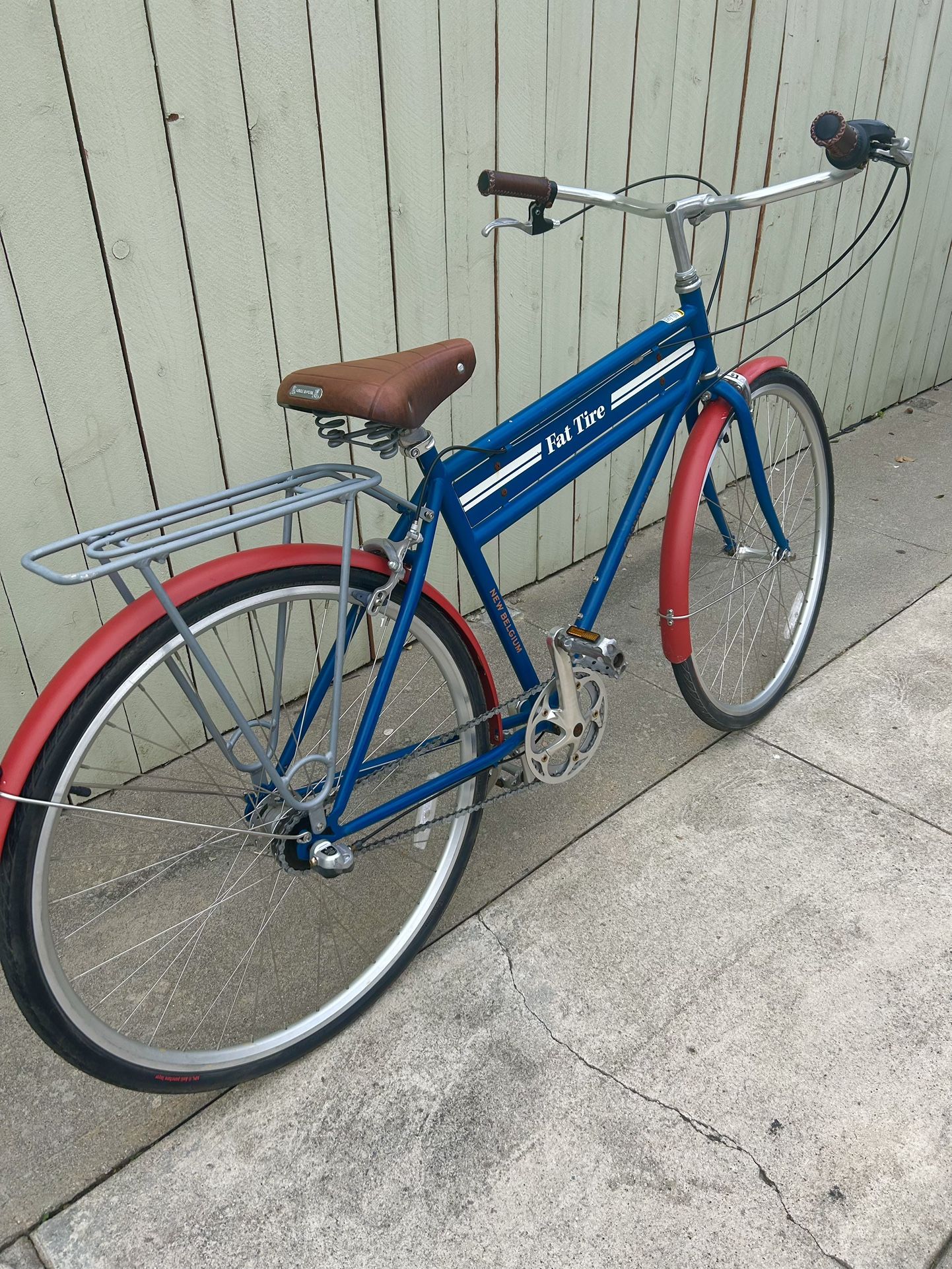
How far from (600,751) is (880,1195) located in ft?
3.80

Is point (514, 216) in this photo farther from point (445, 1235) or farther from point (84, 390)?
point (445, 1235)

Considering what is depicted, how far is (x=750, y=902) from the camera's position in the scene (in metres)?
2.01

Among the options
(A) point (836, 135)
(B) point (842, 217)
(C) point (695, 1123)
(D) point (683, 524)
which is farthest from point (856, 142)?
(B) point (842, 217)

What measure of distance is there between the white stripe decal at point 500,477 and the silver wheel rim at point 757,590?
29.8 inches

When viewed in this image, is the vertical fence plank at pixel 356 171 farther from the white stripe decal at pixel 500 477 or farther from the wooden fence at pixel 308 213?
the white stripe decal at pixel 500 477

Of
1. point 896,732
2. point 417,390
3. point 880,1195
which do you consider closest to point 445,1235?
point 880,1195

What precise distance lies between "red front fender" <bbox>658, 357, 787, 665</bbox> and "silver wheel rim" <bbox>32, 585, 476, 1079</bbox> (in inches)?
22.4

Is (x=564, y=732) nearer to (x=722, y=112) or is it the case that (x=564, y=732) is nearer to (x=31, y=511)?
(x=31, y=511)

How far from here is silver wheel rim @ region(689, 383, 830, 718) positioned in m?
2.54

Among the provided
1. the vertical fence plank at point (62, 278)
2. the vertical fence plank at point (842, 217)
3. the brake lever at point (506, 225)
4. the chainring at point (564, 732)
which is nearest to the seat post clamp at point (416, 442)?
the brake lever at point (506, 225)

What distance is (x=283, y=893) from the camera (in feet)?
6.65

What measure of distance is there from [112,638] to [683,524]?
1.24 meters

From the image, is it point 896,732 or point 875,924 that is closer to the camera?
point 875,924

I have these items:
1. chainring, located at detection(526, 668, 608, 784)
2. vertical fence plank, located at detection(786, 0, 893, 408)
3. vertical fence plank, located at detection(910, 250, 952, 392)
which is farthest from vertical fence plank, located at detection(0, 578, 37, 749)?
vertical fence plank, located at detection(910, 250, 952, 392)
